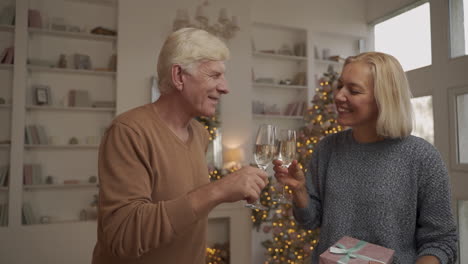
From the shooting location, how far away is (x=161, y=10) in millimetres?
4359

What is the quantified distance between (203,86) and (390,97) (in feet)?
2.26

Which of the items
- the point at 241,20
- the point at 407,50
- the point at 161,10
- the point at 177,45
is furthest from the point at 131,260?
the point at 407,50

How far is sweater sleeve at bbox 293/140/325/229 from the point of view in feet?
4.63

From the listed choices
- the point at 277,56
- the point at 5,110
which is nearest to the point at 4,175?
the point at 5,110

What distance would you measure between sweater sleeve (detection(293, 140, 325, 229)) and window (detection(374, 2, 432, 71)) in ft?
11.0

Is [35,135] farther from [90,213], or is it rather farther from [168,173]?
[168,173]

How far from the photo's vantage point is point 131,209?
0.97 m

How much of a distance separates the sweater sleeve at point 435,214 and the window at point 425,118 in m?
2.96

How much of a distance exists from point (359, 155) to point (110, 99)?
370cm

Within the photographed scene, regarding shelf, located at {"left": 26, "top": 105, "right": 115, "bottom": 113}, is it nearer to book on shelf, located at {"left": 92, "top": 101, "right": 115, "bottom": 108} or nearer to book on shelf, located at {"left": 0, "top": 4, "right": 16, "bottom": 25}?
book on shelf, located at {"left": 92, "top": 101, "right": 115, "bottom": 108}

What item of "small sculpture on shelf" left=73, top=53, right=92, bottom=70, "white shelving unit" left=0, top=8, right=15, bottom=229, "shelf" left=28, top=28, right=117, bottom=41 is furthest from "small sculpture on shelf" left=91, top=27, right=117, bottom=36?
"white shelving unit" left=0, top=8, right=15, bottom=229

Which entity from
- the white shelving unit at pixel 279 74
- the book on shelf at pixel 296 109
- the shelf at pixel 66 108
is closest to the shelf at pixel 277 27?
the white shelving unit at pixel 279 74

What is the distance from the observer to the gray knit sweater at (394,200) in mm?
1170

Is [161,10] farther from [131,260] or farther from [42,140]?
[131,260]
